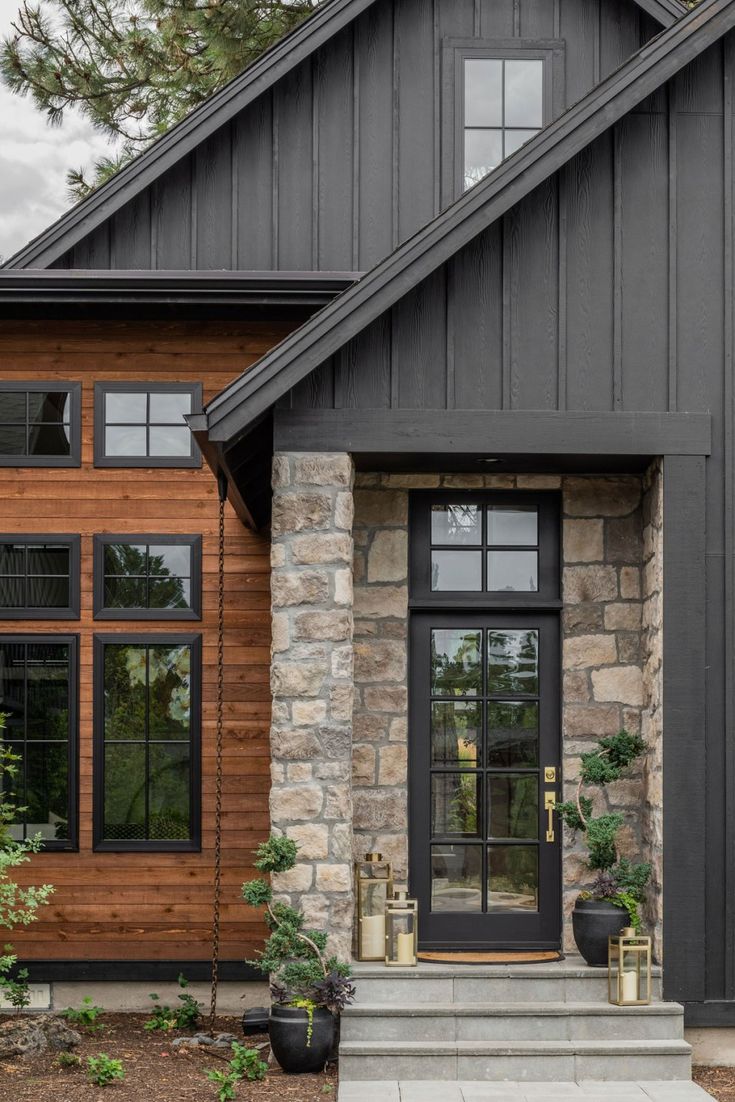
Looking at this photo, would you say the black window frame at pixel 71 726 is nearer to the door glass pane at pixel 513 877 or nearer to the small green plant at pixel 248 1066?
the small green plant at pixel 248 1066

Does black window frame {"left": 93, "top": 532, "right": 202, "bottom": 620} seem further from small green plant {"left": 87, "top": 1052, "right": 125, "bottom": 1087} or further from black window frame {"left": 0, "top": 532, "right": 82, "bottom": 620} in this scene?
small green plant {"left": 87, "top": 1052, "right": 125, "bottom": 1087}

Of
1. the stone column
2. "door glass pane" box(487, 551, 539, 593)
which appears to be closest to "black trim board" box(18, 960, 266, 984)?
the stone column

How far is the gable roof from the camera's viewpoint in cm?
924

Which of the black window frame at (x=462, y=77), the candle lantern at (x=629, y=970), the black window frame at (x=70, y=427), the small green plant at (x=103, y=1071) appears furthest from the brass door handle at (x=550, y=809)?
the black window frame at (x=462, y=77)

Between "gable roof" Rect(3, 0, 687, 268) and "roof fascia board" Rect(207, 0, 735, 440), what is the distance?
3.08m

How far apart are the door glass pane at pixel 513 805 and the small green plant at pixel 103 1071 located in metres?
2.48

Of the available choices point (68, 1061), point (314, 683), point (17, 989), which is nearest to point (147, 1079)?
point (68, 1061)

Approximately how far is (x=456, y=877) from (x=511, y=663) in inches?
52.1

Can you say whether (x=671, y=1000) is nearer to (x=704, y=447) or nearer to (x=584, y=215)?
(x=704, y=447)

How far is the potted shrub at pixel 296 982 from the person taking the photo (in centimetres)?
664

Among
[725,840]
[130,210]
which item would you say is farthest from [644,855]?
[130,210]

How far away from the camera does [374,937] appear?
730cm

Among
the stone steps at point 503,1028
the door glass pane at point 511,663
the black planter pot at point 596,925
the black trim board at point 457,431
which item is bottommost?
the stone steps at point 503,1028

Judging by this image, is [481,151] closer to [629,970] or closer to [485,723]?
[485,723]
